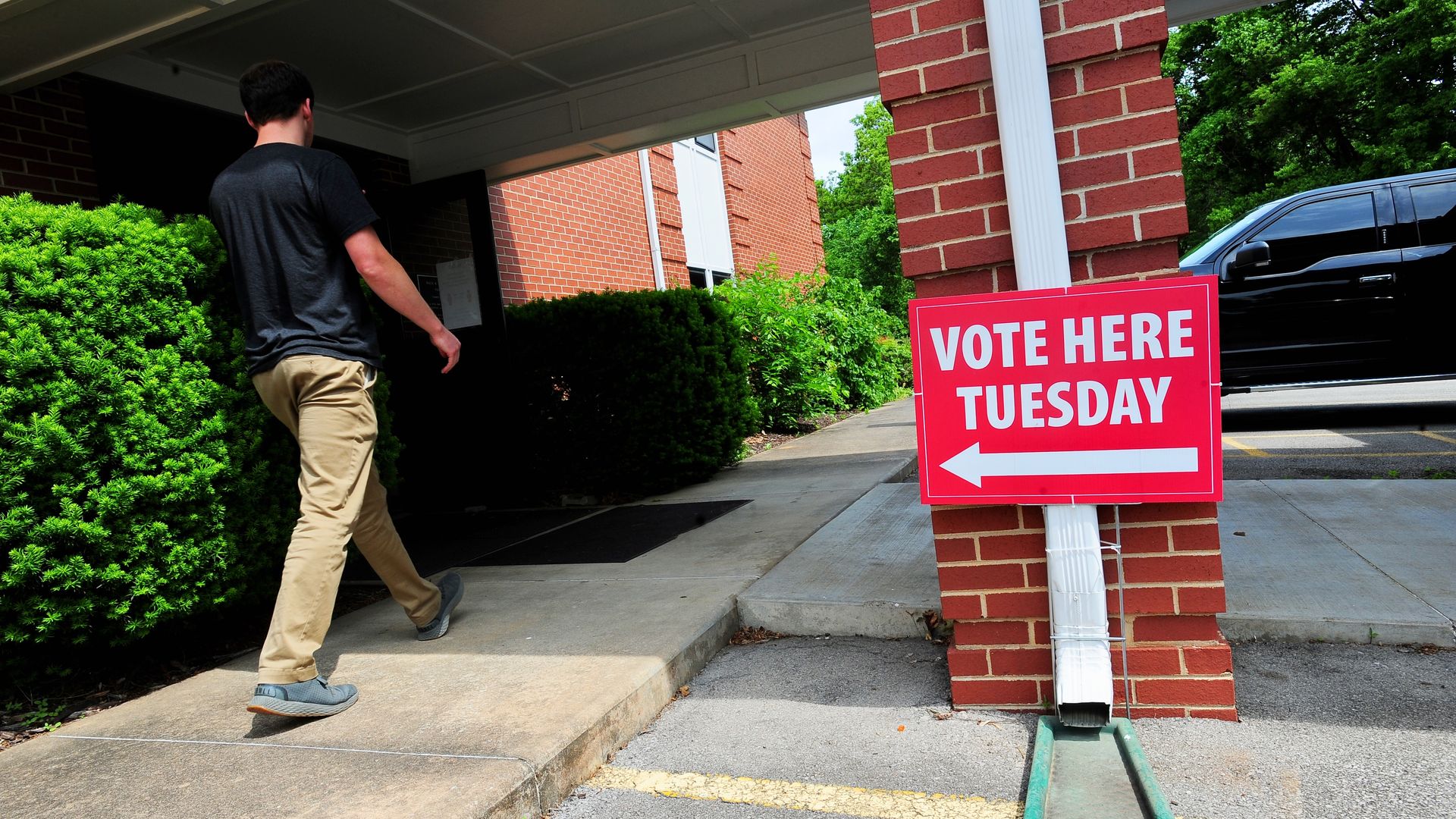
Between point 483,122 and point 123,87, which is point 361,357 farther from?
point 483,122

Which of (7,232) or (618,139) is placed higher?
(618,139)

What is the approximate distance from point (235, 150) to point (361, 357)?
417 centimetres

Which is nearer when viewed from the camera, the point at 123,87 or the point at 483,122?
the point at 123,87

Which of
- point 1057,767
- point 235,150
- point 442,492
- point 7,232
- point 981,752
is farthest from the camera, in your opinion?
point 442,492

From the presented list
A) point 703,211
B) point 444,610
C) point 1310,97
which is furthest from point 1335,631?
point 1310,97

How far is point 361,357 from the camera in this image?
2848mm

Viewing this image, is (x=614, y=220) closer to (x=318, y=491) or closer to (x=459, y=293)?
(x=459, y=293)

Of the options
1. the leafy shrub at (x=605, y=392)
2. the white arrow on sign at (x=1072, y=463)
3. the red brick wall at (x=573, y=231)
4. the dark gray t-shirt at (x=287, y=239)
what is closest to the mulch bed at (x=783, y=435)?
the leafy shrub at (x=605, y=392)

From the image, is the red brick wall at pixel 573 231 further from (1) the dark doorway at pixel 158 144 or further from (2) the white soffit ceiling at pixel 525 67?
(1) the dark doorway at pixel 158 144

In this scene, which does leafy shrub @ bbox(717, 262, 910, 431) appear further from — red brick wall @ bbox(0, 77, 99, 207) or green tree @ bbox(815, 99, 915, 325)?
green tree @ bbox(815, 99, 915, 325)

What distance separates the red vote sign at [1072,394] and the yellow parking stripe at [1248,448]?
5.09m

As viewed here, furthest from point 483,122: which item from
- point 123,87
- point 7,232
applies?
point 7,232

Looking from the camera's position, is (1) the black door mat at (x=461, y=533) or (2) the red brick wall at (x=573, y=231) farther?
(2) the red brick wall at (x=573, y=231)

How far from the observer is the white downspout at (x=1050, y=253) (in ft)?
A: 7.21
